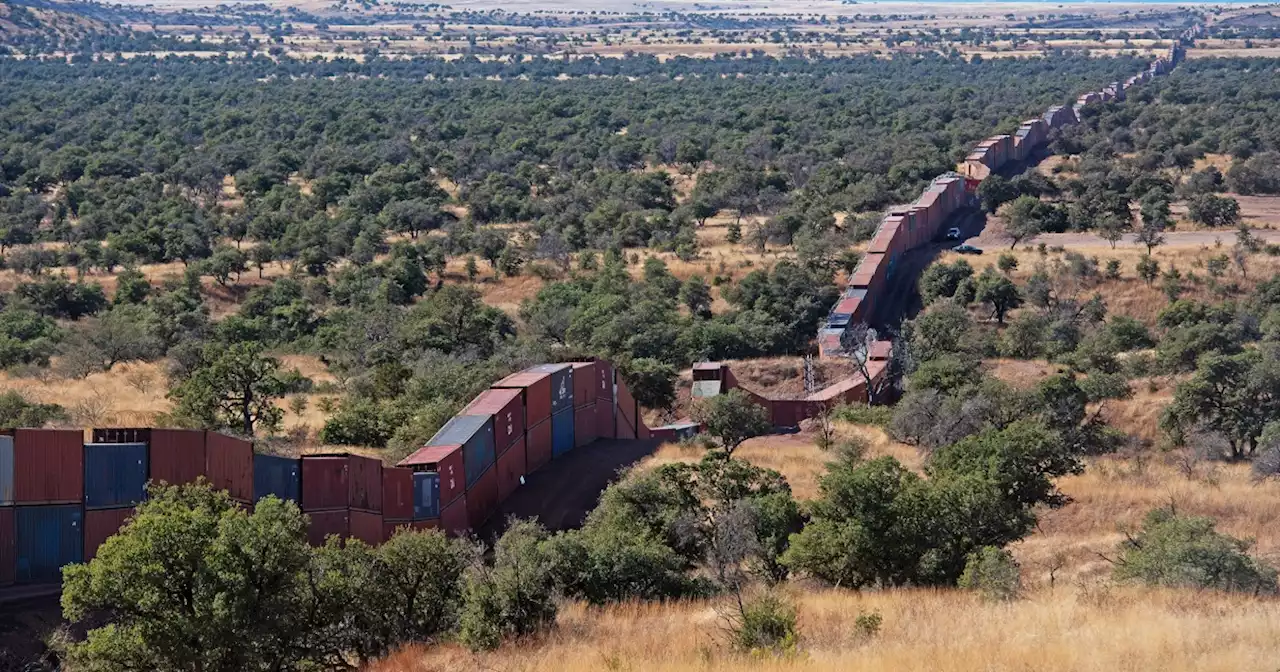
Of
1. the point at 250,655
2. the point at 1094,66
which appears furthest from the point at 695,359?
the point at 1094,66

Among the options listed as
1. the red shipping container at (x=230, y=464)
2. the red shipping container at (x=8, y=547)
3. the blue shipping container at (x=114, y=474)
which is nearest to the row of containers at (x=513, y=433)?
the red shipping container at (x=230, y=464)

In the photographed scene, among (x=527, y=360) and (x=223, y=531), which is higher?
(x=223, y=531)

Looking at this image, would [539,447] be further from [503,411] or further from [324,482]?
[324,482]

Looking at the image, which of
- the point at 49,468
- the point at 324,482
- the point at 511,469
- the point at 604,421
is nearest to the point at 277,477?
the point at 324,482

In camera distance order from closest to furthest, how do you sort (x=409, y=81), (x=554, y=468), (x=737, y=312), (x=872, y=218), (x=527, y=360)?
1. (x=554, y=468)
2. (x=527, y=360)
3. (x=737, y=312)
4. (x=872, y=218)
5. (x=409, y=81)

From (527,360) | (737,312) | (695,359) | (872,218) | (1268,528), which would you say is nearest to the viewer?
(1268,528)

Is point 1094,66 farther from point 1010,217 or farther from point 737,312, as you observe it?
point 737,312

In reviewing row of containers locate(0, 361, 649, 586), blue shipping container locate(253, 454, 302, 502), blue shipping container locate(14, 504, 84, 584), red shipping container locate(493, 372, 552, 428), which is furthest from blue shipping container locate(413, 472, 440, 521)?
blue shipping container locate(14, 504, 84, 584)

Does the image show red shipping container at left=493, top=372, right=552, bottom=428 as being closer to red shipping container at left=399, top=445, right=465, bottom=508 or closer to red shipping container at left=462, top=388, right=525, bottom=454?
red shipping container at left=462, top=388, right=525, bottom=454
